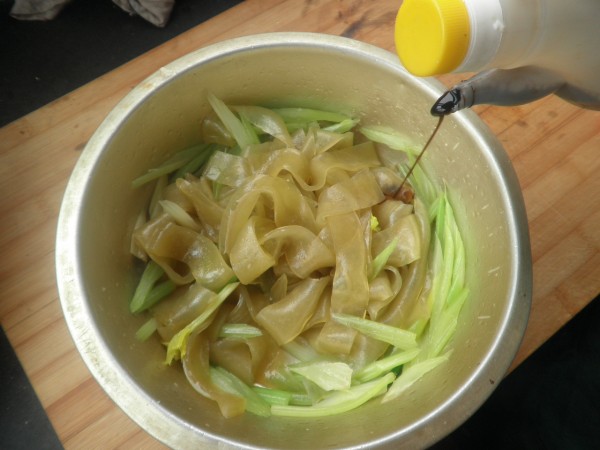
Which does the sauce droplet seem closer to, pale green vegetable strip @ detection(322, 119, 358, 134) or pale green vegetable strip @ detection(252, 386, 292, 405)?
pale green vegetable strip @ detection(322, 119, 358, 134)

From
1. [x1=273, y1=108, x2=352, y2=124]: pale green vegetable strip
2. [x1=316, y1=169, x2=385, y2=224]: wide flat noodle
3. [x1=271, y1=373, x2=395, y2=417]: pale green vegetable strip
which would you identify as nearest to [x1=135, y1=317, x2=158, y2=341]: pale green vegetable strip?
[x1=271, y1=373, x2=395, y2=417]: pale green vegetable strip

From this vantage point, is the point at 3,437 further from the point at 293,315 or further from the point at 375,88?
the point at 375,88

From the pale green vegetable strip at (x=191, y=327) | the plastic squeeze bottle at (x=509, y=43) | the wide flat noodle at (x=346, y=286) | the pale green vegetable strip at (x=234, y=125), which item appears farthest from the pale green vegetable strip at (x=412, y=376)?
the pale green vegetable strip at (x=234, y=125)

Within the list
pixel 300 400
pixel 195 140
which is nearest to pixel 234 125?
pixel 195 140

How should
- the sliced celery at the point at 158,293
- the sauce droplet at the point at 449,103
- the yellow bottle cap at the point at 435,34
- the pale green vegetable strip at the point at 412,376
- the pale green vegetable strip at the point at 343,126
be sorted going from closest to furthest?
the yellow bottle cap at the point at 435,34
the sauce droplet at the point at 449,103
the pale green vegetable strip at the point at 412,376
the sliced celery at the point at 158,293
the pale green vegetable strip at the point at 343,126

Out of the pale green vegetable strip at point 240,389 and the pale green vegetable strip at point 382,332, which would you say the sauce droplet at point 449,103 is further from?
the pale green vegetable strip at point 240,389

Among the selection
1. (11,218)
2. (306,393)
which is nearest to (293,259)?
(306,393)

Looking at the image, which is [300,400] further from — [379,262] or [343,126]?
[343,126]
